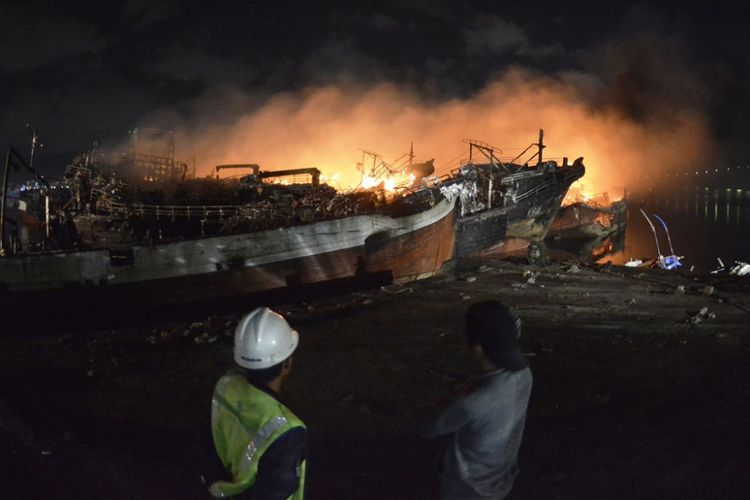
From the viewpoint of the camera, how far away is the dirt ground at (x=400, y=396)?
3.94 metres

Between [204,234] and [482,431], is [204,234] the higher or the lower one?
the higher one

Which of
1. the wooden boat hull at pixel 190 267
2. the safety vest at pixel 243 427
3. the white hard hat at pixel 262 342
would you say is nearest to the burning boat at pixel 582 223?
the wooden boat hull at pixel 190 267

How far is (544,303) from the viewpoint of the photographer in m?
9.45

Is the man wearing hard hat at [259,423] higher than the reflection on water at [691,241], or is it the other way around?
the man wearing hard hat at [259,423]

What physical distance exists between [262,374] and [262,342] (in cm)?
14

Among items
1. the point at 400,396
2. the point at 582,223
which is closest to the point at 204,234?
the point at 400,396

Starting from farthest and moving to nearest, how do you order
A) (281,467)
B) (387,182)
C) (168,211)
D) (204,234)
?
(387,182) → (168,211) → (204,234) → (281,467)

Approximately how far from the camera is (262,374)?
218 centimetres

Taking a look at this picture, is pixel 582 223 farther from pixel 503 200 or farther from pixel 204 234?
pixel 204 234

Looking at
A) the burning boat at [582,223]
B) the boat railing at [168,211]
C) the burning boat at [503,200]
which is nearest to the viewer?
the boat railing at [168,211]

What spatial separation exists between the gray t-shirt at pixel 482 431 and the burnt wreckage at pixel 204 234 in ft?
36.7

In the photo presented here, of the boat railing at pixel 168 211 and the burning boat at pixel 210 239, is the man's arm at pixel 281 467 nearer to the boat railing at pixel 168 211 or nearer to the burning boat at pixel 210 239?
the burning boat at pixel 210 239

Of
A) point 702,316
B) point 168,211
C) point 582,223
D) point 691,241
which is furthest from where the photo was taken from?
point 691,241

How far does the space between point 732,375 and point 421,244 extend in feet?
34.0
